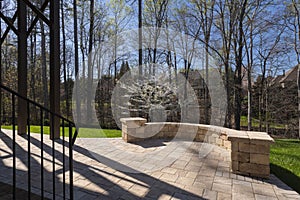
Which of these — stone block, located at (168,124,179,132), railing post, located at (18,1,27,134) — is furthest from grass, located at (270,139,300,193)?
railing post, located at (18,1,27,134)

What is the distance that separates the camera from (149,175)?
2.63 metres

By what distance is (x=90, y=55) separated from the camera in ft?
27.9

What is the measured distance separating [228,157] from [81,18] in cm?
817

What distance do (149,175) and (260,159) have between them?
1.53 metres

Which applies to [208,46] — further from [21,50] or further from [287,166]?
[21,50]

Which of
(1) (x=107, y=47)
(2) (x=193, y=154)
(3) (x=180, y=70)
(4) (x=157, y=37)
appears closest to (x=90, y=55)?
(1) (x=107, y=47)

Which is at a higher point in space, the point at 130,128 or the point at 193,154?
the point at 130,128

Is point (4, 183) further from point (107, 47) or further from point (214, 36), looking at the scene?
point (214, 36)

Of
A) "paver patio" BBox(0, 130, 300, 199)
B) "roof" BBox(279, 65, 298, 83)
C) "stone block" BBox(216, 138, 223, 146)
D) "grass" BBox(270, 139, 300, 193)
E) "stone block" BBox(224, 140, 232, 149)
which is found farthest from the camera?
"roof" BBox(279, 65, 298, 83)

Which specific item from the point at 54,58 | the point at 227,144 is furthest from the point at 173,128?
the point at 54,58

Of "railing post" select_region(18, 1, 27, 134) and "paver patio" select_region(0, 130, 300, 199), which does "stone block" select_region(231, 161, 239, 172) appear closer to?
"paver patio" select_region(0, 130, 300, 199)

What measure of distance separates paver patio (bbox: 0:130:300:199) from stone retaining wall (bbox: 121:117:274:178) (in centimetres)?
17

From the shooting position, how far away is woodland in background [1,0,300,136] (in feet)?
24.0

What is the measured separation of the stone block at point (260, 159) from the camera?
2.58 m
